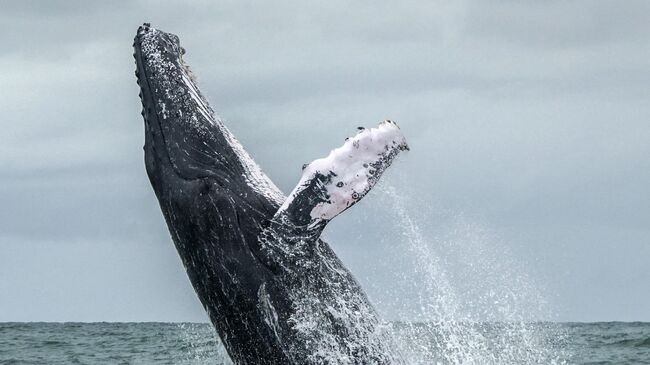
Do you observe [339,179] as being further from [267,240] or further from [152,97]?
[152,97]

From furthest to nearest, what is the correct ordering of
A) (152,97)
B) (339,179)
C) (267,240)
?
(152,97)
(267,240)
(339,179)

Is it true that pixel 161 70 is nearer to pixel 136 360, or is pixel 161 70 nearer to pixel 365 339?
pixel 365 339

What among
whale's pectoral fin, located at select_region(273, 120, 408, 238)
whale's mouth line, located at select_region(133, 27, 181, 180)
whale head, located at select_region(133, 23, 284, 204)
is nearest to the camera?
whale's pectoral fin, located at select_region(273, 120, 408, 238)

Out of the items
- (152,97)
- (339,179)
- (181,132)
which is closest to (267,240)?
(339,179)

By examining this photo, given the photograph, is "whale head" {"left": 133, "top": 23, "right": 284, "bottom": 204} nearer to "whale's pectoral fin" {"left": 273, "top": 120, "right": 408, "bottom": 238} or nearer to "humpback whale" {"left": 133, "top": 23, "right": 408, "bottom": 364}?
"humpback whale" {"left": 133, "top": 23, "right": 408, "bottom": 364}

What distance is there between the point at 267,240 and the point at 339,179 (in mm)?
700

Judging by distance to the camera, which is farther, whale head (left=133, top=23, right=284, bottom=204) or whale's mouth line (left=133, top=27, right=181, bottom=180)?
whale's mouth line (left=133, top=27, right=181, bottom=180)

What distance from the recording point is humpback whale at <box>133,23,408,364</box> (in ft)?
24.6

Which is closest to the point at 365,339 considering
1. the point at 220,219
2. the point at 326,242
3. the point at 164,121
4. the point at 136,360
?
the point at 326,242

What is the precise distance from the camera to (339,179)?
7.45 metres

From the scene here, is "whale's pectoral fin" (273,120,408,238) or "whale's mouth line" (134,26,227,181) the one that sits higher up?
"whale's mouth line" (134,26,227,181)

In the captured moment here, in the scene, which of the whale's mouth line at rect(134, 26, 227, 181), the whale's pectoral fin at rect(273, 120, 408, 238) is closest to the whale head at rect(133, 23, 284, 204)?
the whale's mouth line at rect(134, 26, 227, 181)

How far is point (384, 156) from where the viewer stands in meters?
7.55

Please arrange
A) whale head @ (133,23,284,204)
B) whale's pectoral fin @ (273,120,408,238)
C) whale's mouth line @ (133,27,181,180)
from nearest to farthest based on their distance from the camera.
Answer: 1. whale's pectoral fin @ (273,120,408,238)
2. whale head @ (133,23,284,204)
3. whale's mouth line @ (133,27,181,180)
